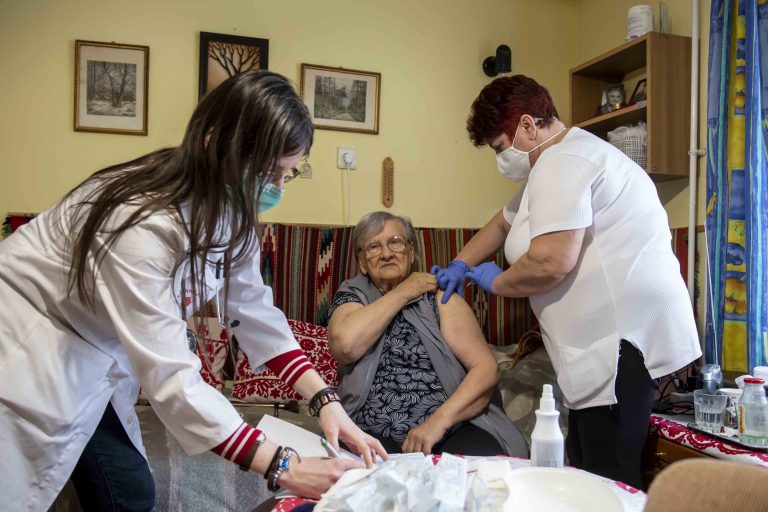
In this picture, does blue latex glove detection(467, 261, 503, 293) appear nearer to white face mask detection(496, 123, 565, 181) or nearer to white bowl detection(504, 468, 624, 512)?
white face mask detection(496, 123, 565, 181)

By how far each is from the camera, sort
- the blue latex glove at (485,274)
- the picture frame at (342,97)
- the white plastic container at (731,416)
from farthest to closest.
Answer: the picture frame at (342,97)
the blue latex glove at (485,274)
the white plastic container at (731,416)

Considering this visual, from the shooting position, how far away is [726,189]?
6.79 feet

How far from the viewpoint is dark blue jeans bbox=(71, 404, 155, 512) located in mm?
1107

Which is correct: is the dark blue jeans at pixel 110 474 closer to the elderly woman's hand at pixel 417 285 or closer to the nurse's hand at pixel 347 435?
the nurse's hand at pixel 347 435

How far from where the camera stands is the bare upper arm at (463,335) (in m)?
1.82

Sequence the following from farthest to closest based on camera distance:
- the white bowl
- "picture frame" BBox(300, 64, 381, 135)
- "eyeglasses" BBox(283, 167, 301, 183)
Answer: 1. "picture frame" BBox(300, 64, 381, 135)
2. "eyeglasses" BBox(283, 167, 301, 183)
3. the white bowl

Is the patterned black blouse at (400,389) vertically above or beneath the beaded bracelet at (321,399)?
beneath

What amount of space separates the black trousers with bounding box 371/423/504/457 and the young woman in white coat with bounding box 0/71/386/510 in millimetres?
598

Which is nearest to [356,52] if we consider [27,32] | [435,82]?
[435,82]

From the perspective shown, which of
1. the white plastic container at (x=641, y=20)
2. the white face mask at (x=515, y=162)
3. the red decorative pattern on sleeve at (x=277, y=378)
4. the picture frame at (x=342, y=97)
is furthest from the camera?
the picture frame at (x=342, y=97)

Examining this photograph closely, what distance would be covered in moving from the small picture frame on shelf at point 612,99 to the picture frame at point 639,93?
0.04 meters

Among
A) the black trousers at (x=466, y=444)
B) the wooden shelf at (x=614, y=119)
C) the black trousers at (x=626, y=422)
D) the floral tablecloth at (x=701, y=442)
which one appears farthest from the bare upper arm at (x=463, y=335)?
the wooden shelf at (x=614, y=119)

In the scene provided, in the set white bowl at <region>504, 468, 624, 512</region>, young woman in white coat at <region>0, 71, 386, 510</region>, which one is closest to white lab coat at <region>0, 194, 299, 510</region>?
young woman in white coat at <region>0, 71, 386, 510</region>

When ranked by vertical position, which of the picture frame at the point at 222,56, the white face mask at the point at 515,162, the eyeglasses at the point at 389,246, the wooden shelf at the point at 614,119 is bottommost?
the eyeglasses at the point at 389,246
